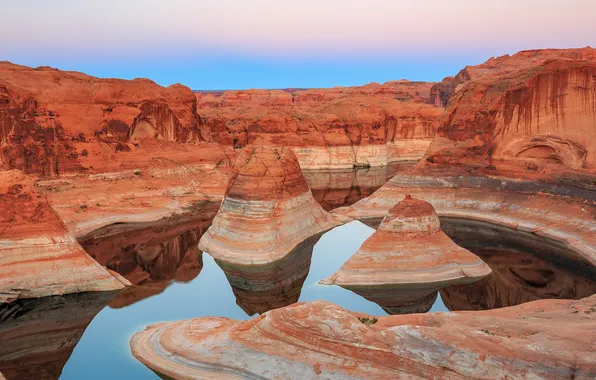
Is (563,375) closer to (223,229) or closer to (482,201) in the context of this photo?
(223,229)

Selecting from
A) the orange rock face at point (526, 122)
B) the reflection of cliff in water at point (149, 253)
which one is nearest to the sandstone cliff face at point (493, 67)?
the orange rock face at point (526, 122)

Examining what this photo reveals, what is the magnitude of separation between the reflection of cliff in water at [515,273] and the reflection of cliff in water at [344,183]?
42.9 feet

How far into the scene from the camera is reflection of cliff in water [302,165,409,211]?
44656 millimetres

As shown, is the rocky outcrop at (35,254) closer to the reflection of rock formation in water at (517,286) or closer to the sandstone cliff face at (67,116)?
the reflection of rock formation in water at (517,286)

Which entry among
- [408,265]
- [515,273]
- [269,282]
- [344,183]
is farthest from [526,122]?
[269,282]

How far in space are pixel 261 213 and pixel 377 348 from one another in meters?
15.1

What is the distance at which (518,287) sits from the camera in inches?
923

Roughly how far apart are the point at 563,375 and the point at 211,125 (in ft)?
188

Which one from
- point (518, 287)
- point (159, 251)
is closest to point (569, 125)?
point (518, 287)

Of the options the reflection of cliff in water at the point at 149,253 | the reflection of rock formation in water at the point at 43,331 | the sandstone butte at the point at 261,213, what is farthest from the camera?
the sandstone butte at the point at 261,213

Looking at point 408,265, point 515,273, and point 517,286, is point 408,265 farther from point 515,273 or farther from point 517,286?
point 515,273

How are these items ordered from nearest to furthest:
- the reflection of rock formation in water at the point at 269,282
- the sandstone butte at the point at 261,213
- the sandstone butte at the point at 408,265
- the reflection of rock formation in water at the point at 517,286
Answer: the reflection of rock formation in water at the point at 517,286 < the sandstone butte at the point at 408,265 < the reflection of rock formation in water at the point at 269,282 < the sandstone butte at the point at 261,213

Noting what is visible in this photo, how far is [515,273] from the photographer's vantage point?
25.4 meters

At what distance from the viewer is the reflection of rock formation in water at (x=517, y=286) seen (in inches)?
845
